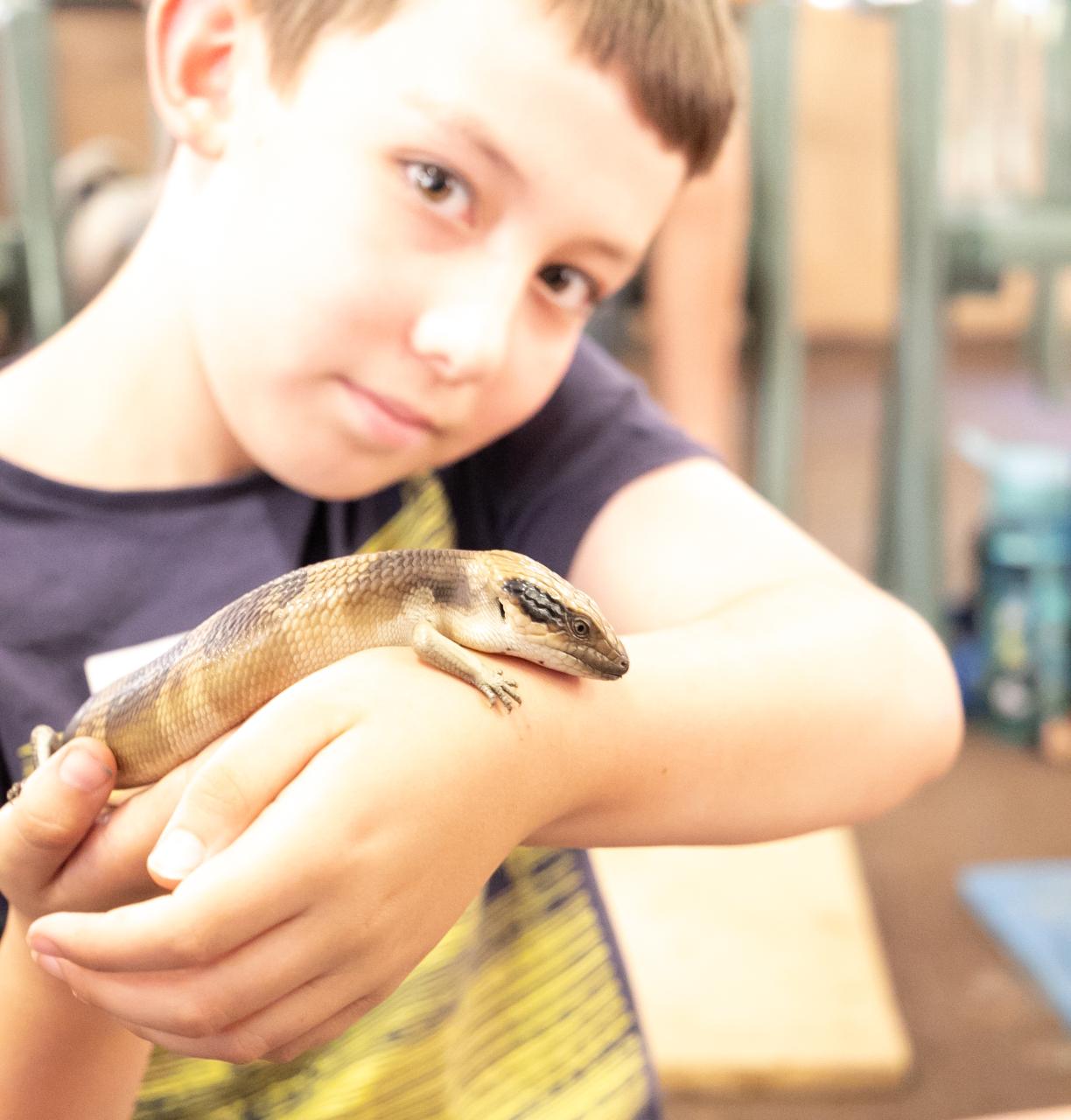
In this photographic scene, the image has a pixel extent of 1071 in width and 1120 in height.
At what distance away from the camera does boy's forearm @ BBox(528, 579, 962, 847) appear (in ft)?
1.42

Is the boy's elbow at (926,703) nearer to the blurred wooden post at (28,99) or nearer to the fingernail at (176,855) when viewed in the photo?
the fingernail at (176,855)

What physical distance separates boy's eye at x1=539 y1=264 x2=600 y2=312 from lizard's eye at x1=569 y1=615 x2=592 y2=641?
0.57 feet

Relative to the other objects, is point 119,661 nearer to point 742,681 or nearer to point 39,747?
point 39,747

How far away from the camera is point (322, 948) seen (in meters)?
0.33

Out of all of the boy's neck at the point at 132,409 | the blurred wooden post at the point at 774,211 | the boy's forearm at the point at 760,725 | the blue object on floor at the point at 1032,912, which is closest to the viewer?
the boy's forearm at the point at 760,725

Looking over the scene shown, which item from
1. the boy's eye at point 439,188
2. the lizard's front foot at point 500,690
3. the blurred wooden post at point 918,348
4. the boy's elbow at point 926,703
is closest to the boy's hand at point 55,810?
the lizard's front foot at point 500,690

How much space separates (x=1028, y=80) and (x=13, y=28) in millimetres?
1832

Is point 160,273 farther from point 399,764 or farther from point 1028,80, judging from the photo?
point 1028,80

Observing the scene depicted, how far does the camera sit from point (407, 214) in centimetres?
45

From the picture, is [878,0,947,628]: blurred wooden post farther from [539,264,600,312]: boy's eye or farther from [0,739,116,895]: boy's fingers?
[0,739,116,895]: boy's fingers

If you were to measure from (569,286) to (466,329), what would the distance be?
0.08 metres

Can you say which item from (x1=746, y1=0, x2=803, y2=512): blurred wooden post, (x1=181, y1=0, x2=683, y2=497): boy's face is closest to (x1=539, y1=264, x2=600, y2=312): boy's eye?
(x1=181, y1=0, x2=683, y2=497): boy's face

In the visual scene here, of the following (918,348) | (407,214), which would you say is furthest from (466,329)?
(918,348)

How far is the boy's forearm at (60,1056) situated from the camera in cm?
38
